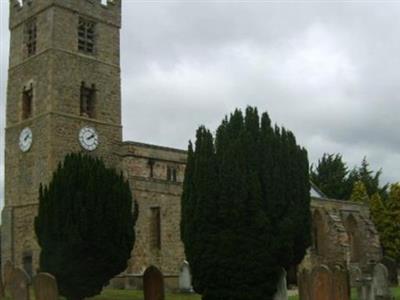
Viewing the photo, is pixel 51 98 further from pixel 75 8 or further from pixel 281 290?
pixel 281 290

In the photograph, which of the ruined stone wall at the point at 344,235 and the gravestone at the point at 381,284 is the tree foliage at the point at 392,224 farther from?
the gravestone at the point at 381,284

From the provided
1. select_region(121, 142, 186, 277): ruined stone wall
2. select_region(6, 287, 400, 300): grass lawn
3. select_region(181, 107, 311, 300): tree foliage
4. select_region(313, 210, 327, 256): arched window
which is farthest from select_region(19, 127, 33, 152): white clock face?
select_region(313, 210, 327, 256): arched window

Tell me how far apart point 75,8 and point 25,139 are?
7.22m

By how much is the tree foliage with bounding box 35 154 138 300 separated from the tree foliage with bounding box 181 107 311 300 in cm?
226

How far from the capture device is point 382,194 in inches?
2311

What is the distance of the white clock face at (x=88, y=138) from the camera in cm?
3300

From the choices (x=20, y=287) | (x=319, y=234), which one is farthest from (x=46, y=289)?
(x=319, y=234)

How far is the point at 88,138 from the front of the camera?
33.3 meters

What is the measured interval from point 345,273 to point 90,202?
30.3ft

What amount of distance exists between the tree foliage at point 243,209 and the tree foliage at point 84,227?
88.8 inches

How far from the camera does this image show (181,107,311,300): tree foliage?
17.7 metres

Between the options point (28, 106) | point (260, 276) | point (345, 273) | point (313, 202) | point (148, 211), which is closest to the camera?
point (345, 273)

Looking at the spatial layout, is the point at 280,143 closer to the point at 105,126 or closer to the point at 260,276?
the point at 260,276

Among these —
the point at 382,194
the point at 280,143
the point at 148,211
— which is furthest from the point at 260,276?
the point at 382,194
